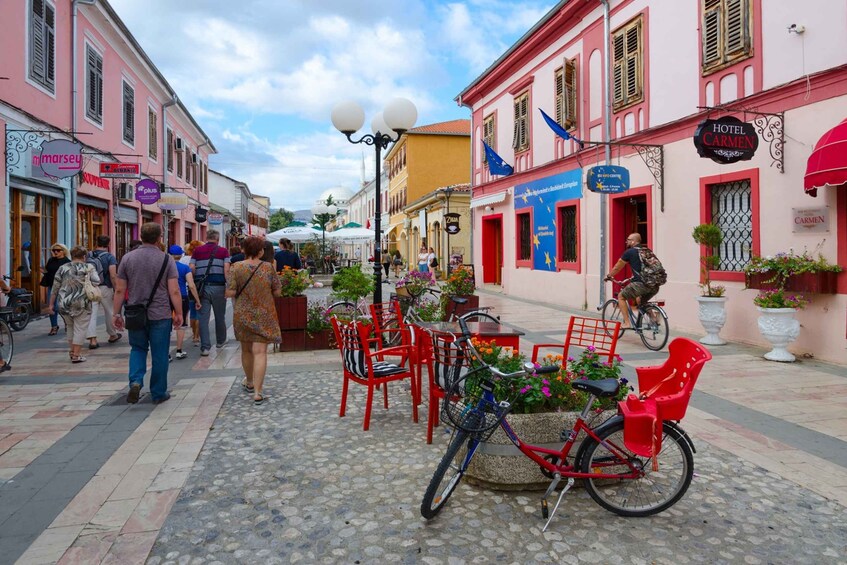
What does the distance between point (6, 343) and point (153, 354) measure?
2.85 metres

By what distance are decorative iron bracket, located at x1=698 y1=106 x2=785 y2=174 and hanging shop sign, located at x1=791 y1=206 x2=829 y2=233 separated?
2.10 ft

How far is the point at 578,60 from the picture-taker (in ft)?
44.1

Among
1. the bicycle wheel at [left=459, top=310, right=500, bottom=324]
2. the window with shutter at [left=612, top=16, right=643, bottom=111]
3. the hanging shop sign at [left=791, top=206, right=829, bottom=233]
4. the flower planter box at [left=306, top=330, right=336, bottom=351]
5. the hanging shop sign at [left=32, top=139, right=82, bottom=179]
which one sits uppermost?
the window with shutter at [left=612, top=16, right=643, bottom=111]

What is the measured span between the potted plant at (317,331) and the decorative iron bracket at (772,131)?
19.5ft

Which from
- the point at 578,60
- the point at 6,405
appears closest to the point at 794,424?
the point at 6,405

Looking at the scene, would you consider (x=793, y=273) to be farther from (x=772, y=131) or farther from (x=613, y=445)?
(x=613, y=445)

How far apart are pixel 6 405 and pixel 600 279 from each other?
34.6ft

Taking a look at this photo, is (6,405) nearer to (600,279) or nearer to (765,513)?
(765,513)

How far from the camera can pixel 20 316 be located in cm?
973

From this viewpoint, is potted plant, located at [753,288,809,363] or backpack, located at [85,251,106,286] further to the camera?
backpack, located at [85,251,106,286]

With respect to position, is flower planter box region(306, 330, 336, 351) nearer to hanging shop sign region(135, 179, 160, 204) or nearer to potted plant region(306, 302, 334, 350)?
potted plant region(306, 302, 334, 350)

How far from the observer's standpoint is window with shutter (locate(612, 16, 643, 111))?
11.2 meters

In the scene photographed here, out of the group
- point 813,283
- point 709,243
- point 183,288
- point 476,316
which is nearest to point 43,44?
point 183,288

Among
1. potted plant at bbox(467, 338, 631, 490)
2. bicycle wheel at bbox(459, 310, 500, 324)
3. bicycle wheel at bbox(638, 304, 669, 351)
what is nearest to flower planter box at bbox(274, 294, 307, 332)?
bicycle wheel at bbox(459, 310, 500, 324)
